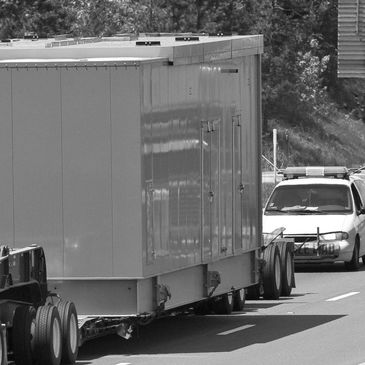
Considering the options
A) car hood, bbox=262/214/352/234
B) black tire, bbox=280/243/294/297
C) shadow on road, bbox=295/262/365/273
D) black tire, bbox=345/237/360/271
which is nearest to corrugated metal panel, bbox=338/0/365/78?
shadow on road, bbox=295/262/365/273

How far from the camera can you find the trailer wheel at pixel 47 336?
46.2 feet

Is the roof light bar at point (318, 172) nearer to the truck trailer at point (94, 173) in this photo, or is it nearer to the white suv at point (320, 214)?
the white suv at point (320, 214)

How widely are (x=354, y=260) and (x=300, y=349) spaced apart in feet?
36.0

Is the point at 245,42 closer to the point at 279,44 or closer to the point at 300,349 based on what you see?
the point at 300,349

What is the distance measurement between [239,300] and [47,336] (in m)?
6.50

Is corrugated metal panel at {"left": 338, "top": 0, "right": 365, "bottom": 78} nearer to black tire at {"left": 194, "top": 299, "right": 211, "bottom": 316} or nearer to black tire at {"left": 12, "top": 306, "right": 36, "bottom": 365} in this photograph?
black tire at {"left": 194, "top": 299, "right": 211, "bottom": 316}

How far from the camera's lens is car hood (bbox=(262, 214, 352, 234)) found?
86.7 ft

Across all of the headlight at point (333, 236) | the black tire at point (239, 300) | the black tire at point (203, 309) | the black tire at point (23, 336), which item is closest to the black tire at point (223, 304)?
the black tire at point (203, 309)

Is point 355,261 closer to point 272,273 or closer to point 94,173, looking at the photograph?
point 272,273

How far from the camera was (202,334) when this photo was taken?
1775cm

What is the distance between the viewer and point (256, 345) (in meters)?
16.5

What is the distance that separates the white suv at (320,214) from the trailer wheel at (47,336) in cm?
1226

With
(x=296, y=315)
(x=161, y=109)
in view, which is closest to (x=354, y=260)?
(x=296, y=315)

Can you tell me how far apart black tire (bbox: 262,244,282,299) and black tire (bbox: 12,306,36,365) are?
756 centimetres
